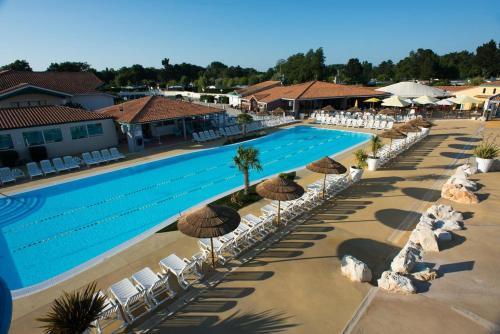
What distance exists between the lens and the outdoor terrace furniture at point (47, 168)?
1706 centimetres

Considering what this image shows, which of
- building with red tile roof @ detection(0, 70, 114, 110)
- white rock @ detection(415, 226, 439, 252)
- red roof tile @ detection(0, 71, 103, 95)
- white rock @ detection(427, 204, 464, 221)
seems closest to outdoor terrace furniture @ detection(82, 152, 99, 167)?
building with red tile roof @ detection(0, 70, 114, 110)

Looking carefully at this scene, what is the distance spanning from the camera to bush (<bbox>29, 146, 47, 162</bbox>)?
18.4 m

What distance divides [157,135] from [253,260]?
20729mm

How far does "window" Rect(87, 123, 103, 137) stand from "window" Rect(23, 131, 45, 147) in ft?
9.85

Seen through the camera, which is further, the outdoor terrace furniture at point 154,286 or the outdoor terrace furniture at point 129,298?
the outdoor terrace furniture at point 154,286

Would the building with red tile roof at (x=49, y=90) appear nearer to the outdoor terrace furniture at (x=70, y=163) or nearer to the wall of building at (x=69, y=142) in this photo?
the wall of building at (x=69, y=142)

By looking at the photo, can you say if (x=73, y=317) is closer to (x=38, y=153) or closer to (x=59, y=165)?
(x=59, y=165)

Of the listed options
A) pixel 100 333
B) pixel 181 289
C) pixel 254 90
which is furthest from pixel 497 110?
pixel 100 333

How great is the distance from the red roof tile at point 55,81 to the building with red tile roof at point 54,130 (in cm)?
1344

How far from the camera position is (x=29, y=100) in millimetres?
27391

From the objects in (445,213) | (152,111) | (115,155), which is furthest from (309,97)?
(445,213)

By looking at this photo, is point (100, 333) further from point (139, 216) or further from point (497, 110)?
point (497, 110)

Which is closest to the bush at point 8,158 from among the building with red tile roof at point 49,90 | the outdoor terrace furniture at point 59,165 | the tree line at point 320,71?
the outdoor terrace furniture at point 59,165

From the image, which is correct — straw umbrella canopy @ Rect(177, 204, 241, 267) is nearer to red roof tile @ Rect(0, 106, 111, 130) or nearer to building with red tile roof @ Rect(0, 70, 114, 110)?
red roof tile @ Rect(0, 106, 111, 130)
